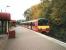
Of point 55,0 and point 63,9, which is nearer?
point 63,9

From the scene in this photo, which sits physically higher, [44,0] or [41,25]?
[44,0]

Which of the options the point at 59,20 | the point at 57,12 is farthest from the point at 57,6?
the point at 59,20

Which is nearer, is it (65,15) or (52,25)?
(65,15)

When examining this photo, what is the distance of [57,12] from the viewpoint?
4844 cm

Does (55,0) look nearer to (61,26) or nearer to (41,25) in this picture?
(41,25)

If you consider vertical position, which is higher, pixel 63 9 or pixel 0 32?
pixel 63 9

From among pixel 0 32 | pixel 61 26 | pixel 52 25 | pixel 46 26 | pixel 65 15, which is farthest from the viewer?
pixel 52 25

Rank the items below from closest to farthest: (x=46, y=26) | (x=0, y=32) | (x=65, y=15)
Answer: (x=0, y=32)
(x=65, y=15)
(x=46, y=26)

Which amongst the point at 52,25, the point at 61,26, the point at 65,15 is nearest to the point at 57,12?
the point at 65,15

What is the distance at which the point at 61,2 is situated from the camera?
44781 mm

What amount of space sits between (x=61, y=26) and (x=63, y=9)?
11132 millimetres

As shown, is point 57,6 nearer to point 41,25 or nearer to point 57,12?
point 57,12

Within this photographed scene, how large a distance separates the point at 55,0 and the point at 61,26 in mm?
9318

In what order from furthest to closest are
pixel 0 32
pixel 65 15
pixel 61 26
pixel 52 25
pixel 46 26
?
1. pixel 52 25
2. pixel 61 26
3. pixel 46 26
4. pixel 65 15
5. pixel 0 32
